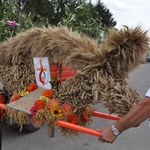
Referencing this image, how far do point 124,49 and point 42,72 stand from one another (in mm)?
769

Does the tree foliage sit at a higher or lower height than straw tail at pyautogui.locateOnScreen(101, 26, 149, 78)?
higher

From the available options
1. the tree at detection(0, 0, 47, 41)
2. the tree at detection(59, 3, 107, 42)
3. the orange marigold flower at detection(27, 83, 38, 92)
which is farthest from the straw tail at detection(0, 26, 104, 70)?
the tree at detection(59, 3, 107, 42)

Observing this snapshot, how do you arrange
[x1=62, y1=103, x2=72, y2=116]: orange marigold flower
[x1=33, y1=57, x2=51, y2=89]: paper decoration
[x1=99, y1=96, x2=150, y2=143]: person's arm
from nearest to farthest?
[x1=99, y1=96, x2=150, y2=143]: person's arm → [x1=62, y1=103, x2=72, y2=116]: orange marigold flower → [x1=33, y1=57, x2=51, y2=89]: paper decoration

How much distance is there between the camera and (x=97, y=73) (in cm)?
200

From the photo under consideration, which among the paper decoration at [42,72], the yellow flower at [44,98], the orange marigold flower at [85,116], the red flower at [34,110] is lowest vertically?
the orange marigold flower at [85,116]

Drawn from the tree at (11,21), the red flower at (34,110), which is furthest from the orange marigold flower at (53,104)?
the tree at (11,21)

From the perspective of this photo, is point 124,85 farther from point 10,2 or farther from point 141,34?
point 10,2

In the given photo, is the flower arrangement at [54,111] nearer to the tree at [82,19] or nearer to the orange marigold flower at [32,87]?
the orange marigold flower at [32,87]

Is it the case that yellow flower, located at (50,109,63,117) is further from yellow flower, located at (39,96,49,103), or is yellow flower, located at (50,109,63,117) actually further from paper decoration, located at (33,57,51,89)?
paper decoration, located at (33,57,51,89)

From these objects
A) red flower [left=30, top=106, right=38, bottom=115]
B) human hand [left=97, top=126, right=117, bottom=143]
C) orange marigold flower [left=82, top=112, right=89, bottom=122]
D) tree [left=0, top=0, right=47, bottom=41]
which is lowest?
orange marigold flower [left=82, top=112, right=89, bottom=122]

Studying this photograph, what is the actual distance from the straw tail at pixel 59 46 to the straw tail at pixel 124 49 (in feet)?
0.30

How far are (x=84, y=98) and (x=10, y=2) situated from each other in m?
4.98

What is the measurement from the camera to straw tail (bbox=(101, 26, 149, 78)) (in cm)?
196

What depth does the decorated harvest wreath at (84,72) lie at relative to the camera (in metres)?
1.94
